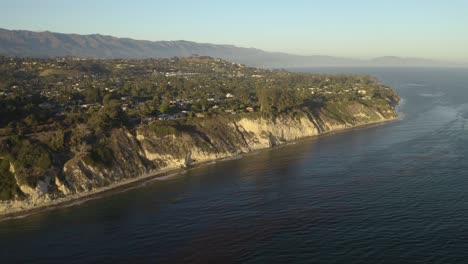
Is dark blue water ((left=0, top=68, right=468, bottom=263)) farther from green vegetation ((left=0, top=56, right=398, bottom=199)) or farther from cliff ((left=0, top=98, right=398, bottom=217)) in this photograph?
green vegetation ((left=0, top=56, right=398, bottom=199))

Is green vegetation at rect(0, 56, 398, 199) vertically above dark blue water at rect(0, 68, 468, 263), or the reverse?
green vegetation at rect(0, 56, 398, 199)

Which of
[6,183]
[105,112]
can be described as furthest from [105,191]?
[105,112]

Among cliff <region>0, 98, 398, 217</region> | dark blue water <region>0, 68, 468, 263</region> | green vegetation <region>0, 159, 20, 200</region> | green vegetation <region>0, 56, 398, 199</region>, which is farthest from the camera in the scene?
A: green vegetation <region>0, 56, 398, 199</region>

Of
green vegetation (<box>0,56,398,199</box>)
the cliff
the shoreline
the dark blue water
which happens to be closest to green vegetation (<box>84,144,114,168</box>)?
green vegetation (<box>0,56,398,199</box>)

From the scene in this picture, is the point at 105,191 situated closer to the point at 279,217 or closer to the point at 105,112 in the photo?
the point at 105,112

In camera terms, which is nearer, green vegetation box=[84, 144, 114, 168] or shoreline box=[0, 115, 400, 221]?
shoreline box=[0, 115, 400, 221]

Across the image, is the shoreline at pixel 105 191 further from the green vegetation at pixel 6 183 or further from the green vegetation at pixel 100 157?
the green vegetation at pixel 100 157
